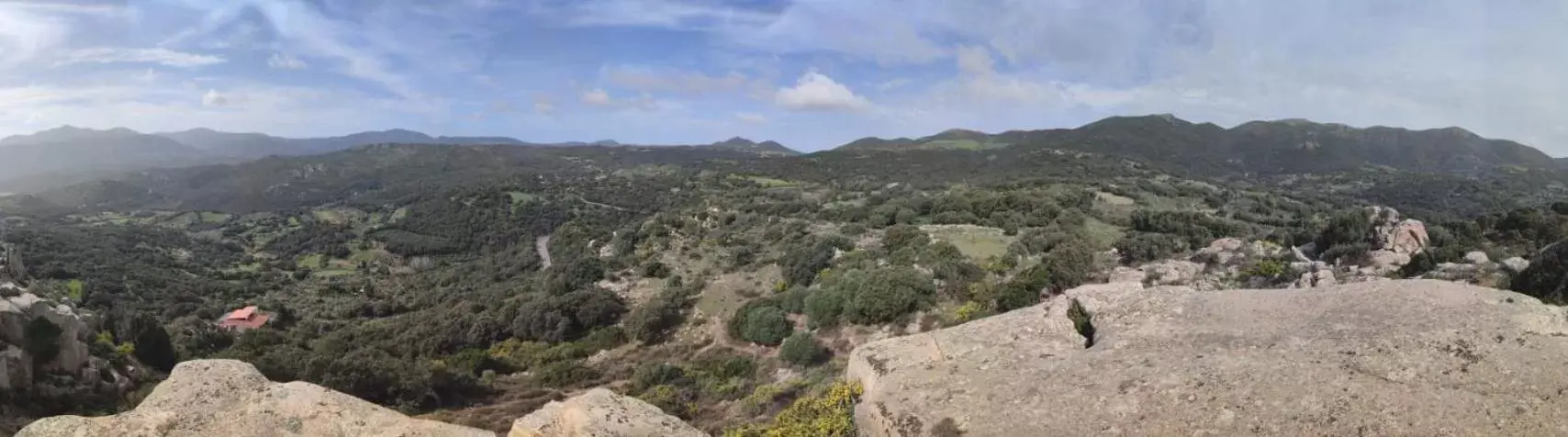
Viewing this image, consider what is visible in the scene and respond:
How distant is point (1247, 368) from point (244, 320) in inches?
2840

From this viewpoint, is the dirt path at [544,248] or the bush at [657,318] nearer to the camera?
the bush at [657,318]

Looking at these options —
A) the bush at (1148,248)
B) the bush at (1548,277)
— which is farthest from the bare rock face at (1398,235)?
the bush at (1548,277)

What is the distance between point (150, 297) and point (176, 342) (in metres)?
46.6

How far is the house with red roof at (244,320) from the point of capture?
59.0 metres

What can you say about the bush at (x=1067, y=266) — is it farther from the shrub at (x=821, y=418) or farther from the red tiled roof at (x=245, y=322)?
the red tiled roof at (x=245, y=322)

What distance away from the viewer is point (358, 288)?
92.9 metres

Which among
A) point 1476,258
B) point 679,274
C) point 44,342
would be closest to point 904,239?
point 679,274

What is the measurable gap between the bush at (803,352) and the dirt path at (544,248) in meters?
63.6

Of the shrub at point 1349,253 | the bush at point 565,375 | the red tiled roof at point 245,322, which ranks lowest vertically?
the red tiled roof at point 245,322

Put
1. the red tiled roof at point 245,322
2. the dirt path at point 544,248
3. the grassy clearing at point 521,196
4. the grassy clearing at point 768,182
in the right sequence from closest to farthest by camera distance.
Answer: the red tiled roof at point 245,322, the dirt path at point 544,248, the grassy clearing at point 768,182, the grassy clearing at point 521,196

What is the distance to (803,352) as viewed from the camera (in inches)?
1156

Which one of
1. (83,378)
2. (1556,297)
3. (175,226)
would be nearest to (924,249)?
(1556,297)

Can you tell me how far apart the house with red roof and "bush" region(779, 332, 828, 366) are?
50765 millimetres

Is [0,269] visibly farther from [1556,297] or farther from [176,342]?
[1556,297]
